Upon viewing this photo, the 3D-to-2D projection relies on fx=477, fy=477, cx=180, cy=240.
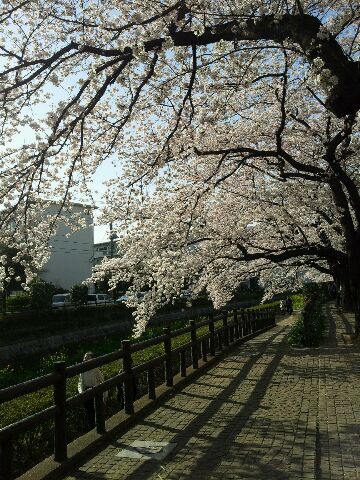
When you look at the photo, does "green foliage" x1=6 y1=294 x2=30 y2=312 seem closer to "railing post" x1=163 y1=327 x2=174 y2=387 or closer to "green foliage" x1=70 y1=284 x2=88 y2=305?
"green foliage" x1=70 y1=284 x2=88 y2=305

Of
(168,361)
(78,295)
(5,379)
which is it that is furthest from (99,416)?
(78,295)

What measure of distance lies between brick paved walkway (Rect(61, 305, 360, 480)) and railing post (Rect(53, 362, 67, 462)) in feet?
1.01

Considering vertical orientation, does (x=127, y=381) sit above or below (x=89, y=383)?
above

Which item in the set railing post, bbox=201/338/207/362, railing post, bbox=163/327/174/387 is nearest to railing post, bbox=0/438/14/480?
railing post, bbox=163/327/174/387

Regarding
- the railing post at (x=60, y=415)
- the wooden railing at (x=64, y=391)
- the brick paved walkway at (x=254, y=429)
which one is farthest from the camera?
the railing post at (x=60, y=415)

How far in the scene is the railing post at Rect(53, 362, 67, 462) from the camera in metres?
5.71

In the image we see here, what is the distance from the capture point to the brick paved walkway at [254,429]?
207 inches

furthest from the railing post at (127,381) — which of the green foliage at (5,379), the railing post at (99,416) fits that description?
the green foliage at (5,379)

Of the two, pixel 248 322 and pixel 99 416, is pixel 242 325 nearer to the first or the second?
pixel 248 322

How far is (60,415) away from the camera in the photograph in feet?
18.9

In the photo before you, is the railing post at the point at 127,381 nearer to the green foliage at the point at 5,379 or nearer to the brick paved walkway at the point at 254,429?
the brick paved walkway at the point at 254,429

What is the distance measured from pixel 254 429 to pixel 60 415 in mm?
2741

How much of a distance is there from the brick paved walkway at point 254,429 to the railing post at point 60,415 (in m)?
0.31

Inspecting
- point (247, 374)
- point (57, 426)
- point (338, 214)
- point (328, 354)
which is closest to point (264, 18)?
point (57, 426)
